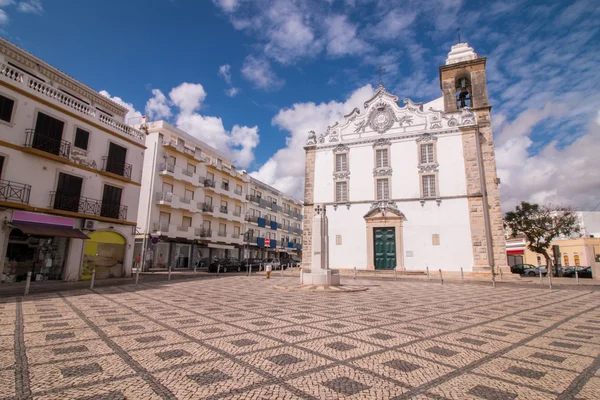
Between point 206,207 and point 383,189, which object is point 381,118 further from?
point 206,207

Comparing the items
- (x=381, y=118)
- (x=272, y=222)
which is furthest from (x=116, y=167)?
(x=272, y=222)

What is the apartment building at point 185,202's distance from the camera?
29219 millimetres

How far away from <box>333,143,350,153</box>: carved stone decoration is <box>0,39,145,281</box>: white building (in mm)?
13684

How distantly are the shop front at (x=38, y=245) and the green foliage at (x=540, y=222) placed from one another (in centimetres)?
3453

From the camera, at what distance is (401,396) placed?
3264 mm

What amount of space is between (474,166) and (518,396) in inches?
834

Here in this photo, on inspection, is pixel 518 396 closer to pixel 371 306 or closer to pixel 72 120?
pixel 371 306

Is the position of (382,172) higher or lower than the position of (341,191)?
higher

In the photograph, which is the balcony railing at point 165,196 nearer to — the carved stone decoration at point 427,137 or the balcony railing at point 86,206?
the balcony railing at point 86,206

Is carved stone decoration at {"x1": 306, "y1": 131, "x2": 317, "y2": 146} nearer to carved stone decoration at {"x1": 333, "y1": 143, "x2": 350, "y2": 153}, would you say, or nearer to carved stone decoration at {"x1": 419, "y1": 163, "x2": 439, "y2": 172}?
carved stone decoration at {"x1": 333, "y1": 143, "x2": 350, "y2": 153}

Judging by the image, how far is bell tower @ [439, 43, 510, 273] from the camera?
21031 mm

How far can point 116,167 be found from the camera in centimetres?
1823

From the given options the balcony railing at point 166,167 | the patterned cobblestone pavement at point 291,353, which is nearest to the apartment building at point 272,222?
the balcony railing at point 166,167

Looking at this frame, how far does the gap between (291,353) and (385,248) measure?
19844mm
